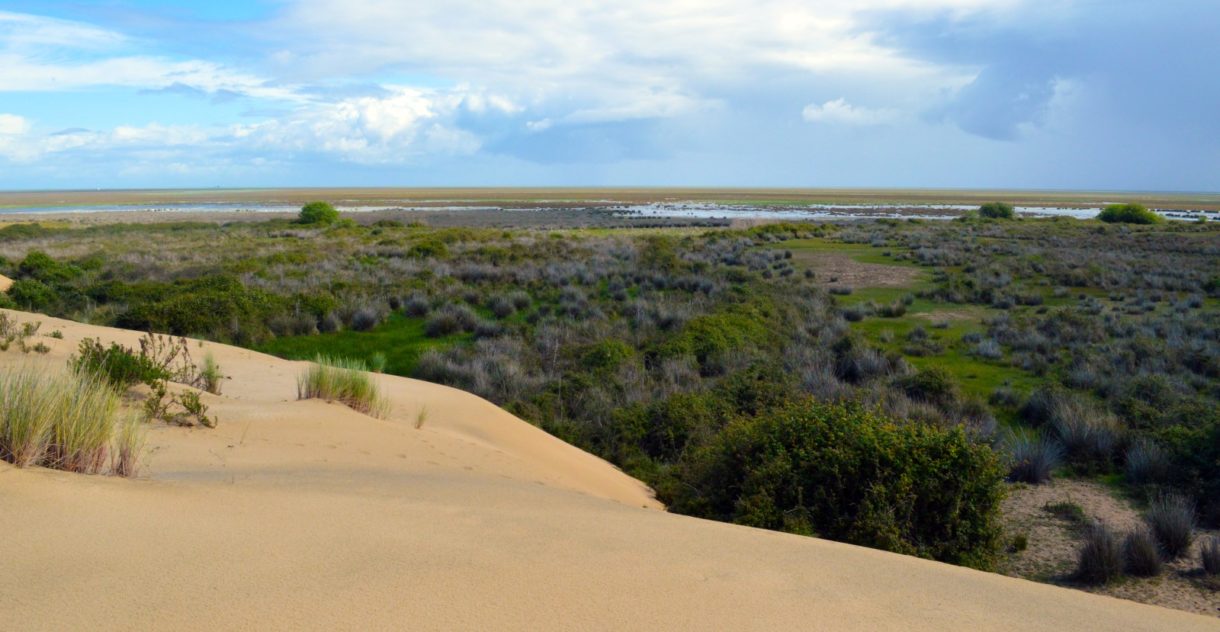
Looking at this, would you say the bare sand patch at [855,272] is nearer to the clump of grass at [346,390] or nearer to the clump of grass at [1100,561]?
the clump of grass at [346,390]

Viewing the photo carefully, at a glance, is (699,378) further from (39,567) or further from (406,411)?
(39,567)

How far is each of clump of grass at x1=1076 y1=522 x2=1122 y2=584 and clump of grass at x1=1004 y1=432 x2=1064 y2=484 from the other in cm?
247

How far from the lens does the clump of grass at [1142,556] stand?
6.54m

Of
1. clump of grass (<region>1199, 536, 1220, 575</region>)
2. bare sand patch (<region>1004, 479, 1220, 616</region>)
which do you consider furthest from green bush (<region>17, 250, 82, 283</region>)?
clump of grass (<region>1199, 536, 1220, 575</region>)

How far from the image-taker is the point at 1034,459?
381 inches

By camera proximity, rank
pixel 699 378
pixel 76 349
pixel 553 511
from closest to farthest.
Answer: pixel 553 511
pixel 76 349
pixel 699 378

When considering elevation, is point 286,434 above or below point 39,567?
below

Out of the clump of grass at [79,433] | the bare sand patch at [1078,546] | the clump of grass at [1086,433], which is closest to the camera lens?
the clump of grass at [79,433]

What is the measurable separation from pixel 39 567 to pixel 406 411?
6.87 meters

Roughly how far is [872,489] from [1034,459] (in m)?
3.99

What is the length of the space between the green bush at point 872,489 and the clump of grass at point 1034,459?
87.1 inches

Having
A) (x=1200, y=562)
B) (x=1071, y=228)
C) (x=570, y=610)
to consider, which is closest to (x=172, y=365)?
(x=570, y=610)

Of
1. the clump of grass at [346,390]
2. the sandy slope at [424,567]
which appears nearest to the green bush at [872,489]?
the sandy slope at [424,567]

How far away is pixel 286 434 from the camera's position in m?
7.98
